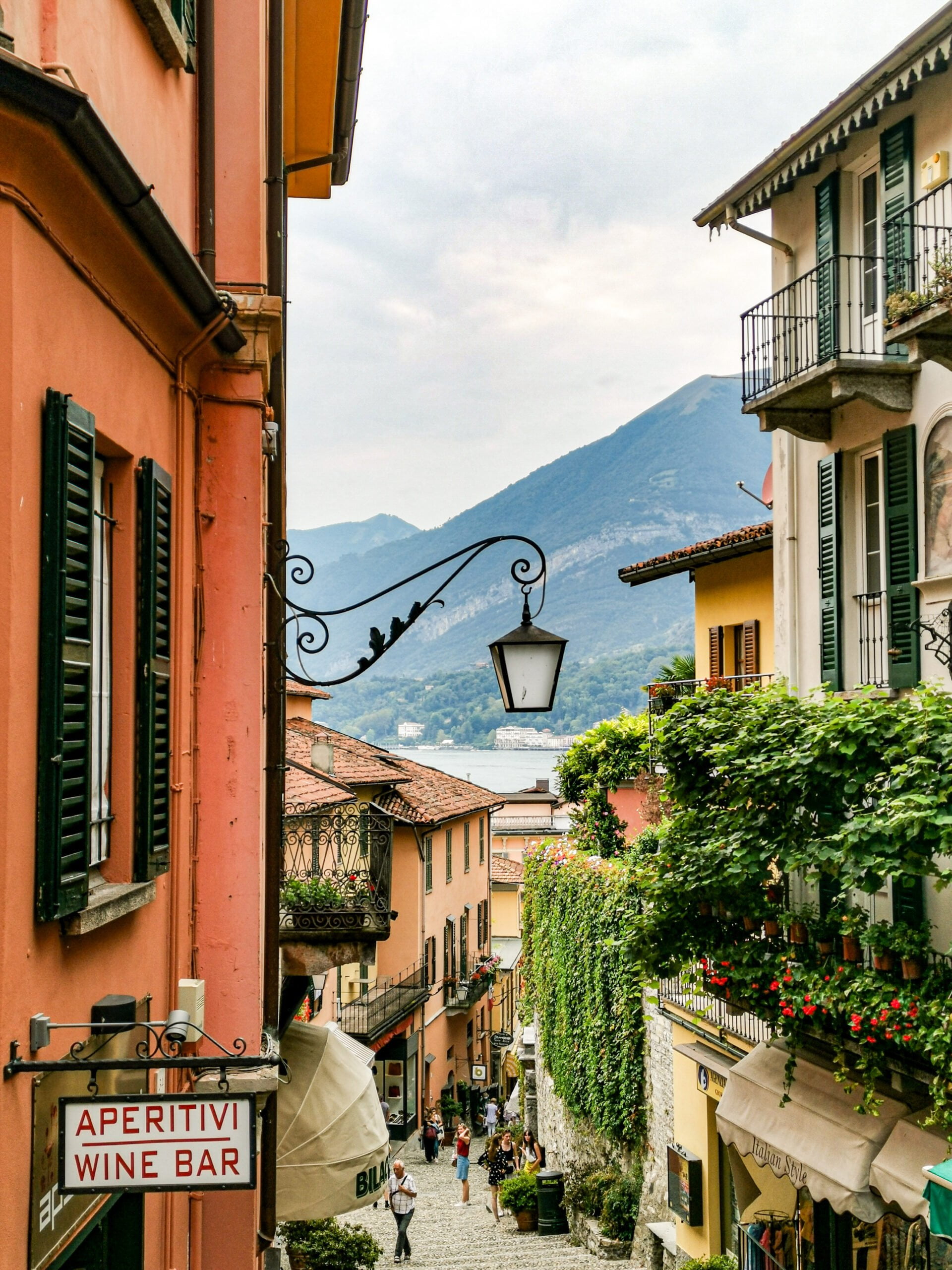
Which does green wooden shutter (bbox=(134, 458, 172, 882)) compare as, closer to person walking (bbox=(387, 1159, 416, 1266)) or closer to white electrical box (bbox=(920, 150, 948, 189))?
white electrical box (bbox=(920, 150, 948, 189))

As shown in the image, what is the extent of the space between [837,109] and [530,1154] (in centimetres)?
2059

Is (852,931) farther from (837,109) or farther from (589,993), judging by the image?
(589,993)

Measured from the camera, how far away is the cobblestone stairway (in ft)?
58.3

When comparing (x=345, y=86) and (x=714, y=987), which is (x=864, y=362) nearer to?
(x=345, y=86)

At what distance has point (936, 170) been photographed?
459 inches

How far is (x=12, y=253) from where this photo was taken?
3.44 metres

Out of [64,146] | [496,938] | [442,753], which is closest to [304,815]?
[64,146]

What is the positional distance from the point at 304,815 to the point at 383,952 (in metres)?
27.0

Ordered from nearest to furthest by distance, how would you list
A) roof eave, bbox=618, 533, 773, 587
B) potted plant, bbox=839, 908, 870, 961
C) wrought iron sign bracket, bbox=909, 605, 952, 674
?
Result: potted plant, bbox=839, 908, 870, 961
wrought iron sign bracket, bbox=909, 605, 952, 674
roof eave, bbox=618, 533, 773, 587

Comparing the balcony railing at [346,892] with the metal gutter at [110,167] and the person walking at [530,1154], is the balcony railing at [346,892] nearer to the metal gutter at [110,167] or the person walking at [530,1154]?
the metal gutter at [110,167]

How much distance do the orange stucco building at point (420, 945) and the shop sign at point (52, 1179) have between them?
60.9ft

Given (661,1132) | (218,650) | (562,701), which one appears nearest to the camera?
(218,650)

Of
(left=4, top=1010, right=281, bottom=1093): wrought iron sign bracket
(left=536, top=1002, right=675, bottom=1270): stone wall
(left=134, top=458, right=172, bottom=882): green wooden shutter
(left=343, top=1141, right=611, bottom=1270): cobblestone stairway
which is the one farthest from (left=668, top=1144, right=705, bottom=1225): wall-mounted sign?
(left=4, top=1010, right=281, bottom=1093): wrought iron sign bracket

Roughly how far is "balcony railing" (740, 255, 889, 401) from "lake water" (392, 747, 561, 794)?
4036 inches
